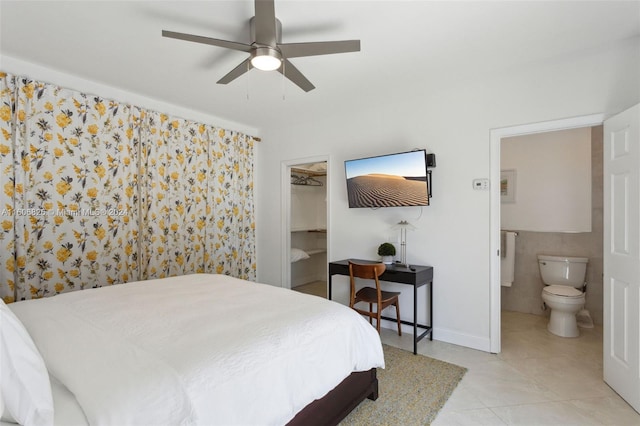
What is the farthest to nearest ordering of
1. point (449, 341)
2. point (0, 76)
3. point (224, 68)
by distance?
point (449, 341) < point (224, 68) < point (0, 76)

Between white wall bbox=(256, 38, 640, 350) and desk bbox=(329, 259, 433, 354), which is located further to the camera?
desk bbox=(329, 259, 433, 354)

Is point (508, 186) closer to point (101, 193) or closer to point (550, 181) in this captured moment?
point (550, 181)

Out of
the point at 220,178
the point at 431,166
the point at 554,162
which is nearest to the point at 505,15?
the point at 431,166

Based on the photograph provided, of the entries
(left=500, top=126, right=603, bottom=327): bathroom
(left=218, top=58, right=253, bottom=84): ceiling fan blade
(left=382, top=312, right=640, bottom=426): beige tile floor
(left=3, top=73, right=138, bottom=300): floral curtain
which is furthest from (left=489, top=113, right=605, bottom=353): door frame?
(left=3, top=73, right=138, bottom=300): floral curtain

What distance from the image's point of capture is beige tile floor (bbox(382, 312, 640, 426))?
1962 mm

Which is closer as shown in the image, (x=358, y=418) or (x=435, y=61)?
(x=358, y=418)

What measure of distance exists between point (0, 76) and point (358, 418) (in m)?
3.77

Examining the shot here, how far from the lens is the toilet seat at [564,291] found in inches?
124

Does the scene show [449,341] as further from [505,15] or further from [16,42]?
[16,42]

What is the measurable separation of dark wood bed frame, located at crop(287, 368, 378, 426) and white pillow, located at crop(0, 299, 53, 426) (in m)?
0.96

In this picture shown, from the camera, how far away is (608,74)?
2443mm

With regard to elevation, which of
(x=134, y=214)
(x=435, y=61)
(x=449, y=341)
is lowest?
(x=449, y=341)

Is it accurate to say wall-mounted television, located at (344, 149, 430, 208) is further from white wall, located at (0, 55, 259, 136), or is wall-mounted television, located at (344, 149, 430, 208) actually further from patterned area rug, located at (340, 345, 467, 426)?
white wall, located at (0, 55, 259, 136)

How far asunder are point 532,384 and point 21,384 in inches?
116
